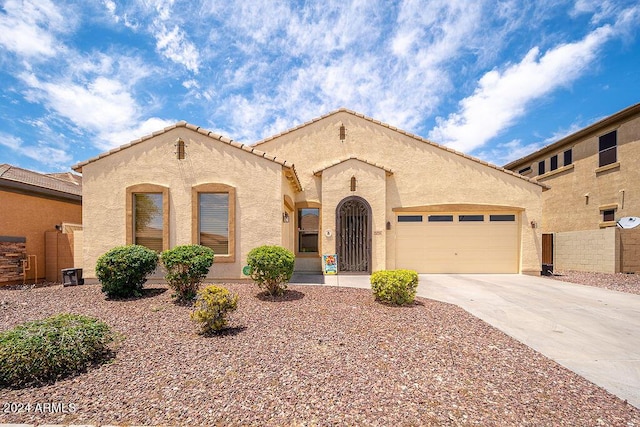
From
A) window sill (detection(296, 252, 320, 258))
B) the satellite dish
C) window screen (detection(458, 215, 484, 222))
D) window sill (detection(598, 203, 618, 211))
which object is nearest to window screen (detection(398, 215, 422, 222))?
window screen (detection(458, 215, 484, 222))

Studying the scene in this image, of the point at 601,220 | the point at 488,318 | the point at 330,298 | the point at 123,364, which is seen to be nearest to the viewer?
the point at 123,364

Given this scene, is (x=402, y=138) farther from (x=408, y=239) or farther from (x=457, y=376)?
(x=457, y=376)

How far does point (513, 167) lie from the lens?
2062 centimetres

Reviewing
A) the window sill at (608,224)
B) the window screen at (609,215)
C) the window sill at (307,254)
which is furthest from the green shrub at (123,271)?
the window screen at (609,215)

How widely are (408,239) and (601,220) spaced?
11.2m

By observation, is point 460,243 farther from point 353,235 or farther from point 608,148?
point 608,148

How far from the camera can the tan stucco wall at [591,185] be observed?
12922 millimetres

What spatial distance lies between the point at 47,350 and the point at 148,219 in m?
6.34

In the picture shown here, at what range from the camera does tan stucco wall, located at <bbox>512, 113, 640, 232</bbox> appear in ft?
42.4

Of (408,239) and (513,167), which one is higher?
(513,167)

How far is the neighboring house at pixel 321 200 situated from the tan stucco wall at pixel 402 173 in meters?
0.05

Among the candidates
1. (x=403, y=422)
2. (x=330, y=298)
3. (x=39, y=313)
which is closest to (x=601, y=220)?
(x=330, y=298)

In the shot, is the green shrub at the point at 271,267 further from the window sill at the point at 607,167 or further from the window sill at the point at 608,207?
the window sill at the point at 607,167

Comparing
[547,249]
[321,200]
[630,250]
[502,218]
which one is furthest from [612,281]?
[321,200]
